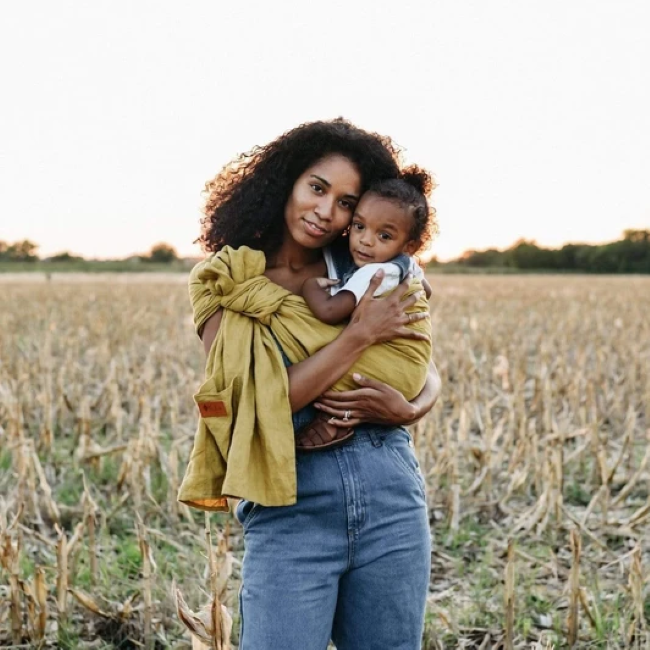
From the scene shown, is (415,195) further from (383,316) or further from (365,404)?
(365,404)

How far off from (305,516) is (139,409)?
440 cm

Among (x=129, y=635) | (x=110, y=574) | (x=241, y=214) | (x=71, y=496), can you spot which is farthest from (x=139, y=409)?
(x=241, y=214)

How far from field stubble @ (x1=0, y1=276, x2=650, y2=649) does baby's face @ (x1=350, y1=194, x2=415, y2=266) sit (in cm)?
91

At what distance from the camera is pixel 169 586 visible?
129 inches

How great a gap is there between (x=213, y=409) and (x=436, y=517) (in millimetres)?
2600

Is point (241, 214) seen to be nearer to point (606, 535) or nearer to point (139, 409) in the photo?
point (606, 535)

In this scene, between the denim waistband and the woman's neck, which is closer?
the denim waistband

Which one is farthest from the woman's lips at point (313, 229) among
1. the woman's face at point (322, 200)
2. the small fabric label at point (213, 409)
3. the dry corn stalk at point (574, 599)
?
the dry corn stalk at point (574, 599)

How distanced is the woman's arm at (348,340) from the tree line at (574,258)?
5780cm

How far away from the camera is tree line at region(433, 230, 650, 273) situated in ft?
193

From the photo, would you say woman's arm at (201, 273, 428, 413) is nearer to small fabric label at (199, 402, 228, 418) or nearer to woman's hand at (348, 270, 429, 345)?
woman's hand at (348, 270, 429, 345)

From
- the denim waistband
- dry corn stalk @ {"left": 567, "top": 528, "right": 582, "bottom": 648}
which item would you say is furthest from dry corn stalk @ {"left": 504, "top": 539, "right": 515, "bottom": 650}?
the denim waistband

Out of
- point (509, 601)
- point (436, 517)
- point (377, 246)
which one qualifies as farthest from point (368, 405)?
point (436, 517)

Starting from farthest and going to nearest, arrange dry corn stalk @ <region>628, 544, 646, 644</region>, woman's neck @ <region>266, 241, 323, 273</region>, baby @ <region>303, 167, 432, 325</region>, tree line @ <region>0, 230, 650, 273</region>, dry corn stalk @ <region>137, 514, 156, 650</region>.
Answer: tree line @ <region>0, 230, 650, 273</region>
dry corn stalk @ <region>628, 544, 646, 644</region>
dry corn stalk @ <region>137, 514, 156, 650</region>
woman's neck @ <region>266, 241, 323, 273</region>
baby @ <region>303, 167, 432, 325</region>
